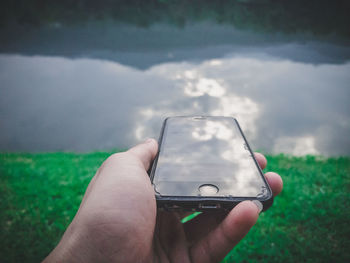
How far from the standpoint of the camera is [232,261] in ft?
8.91

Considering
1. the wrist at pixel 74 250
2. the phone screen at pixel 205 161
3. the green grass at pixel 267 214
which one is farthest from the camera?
the green grass at pixel 267 214

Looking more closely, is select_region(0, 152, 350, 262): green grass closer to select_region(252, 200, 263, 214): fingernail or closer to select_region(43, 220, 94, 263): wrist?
select_region(252, 200, 263, 214): fingernail

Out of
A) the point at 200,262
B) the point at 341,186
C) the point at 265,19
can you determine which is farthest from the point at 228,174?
the point at 265,19

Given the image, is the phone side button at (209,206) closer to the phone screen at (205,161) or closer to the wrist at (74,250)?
the phone screen at (205,161)

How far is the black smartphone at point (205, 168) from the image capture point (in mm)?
1529

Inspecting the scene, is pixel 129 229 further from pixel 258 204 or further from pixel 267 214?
pixel 267 214

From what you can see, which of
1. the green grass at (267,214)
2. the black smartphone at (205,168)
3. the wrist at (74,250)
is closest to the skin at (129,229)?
the wrist at (74,250)

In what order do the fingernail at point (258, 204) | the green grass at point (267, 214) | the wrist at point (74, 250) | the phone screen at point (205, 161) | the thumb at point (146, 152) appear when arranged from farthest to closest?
1. the green grass at point (267, 214)
2. the thumb at point (146, 152)
3. the phone screen at point (205, 161)
4. the fingernail at point (258, 204)
5. the wrist at point (74, 250)

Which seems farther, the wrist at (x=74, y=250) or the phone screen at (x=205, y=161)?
the phone screen at (x=205, y=161)

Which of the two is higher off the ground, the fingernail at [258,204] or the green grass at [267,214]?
the fingernail at [258,204]

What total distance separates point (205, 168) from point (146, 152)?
1.54 ft

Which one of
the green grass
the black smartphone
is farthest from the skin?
the green grass

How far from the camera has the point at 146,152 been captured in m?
1.96

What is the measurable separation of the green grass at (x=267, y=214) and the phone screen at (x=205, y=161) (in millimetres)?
1411
